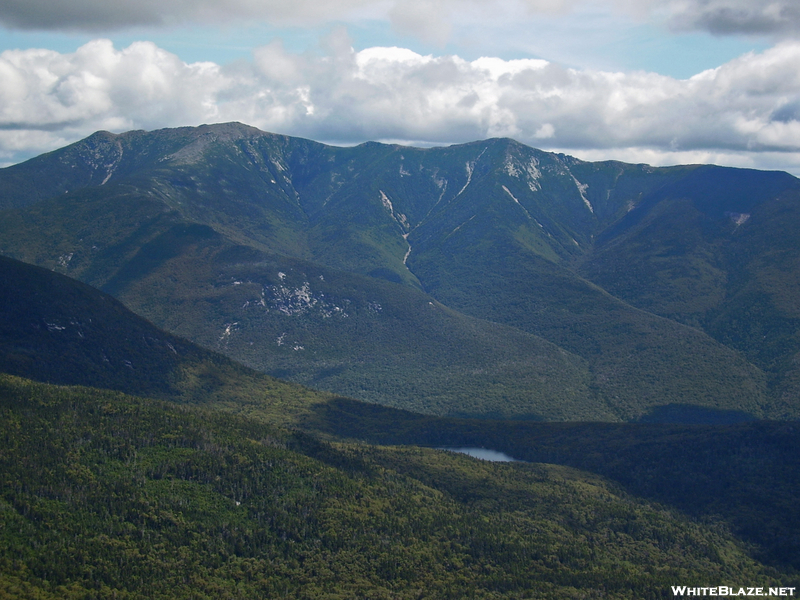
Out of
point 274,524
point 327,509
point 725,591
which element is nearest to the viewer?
point 725,591

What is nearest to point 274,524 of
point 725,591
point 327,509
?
point 327,509

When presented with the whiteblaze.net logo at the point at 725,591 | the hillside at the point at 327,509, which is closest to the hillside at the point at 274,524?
the hillside at the point at 327,509

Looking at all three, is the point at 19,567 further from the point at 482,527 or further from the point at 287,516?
the point at 482,527

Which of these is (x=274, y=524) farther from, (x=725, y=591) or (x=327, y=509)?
(x=725, y=591)

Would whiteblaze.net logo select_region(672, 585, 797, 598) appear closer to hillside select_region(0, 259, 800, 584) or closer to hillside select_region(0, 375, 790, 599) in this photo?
hillside select_region(0, 375, 790, 599)

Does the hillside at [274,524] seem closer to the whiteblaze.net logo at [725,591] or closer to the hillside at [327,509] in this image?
the hillside at [327,509]

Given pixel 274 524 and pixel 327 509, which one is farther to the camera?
pixel 327 509

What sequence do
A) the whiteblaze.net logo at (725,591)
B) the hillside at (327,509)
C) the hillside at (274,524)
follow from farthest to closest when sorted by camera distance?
the whiteblaze.net logo at (725,591) < the hillside at (327,509) < the hillside at (274,524)

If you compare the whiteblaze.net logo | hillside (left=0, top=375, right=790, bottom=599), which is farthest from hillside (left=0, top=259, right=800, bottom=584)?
the whiteblaze.net logo
